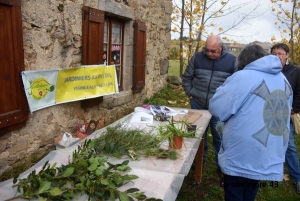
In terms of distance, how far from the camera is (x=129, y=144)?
2.32m

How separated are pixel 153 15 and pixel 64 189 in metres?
5.36

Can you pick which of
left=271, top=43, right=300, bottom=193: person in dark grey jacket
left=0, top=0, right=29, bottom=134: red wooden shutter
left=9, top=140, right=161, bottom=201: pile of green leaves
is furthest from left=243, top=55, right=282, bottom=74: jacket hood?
left=0, top=0, right=29, bottom=134: red wooden shutter

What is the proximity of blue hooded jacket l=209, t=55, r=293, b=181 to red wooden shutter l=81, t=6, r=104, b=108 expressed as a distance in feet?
7.75

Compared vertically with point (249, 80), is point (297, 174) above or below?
below

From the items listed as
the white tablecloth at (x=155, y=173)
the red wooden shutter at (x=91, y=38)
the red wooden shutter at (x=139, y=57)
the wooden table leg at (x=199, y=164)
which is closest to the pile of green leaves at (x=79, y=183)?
the white tablecloth at (x=155, y=173)

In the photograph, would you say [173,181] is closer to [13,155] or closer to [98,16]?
[13,155]

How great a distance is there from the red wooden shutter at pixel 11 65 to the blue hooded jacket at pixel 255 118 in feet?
6.49

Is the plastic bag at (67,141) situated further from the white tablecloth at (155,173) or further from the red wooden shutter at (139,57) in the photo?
the red wooden shutter at (139,57)

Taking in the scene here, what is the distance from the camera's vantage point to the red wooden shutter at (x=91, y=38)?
3.90 meters

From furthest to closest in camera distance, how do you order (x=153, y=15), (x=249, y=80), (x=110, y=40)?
(x=153, y=15) → (x=110, y=40) → (x=249, y=80)

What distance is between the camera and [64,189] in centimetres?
162

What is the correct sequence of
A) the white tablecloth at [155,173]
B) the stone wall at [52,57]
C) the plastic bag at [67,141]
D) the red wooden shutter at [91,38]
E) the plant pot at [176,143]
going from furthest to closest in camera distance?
the red wooden shutter at [91,38] → the plastic bag at [67,141] → the stone wall at [52,57] → the plant pot at [176,143] → the white tablecloth at [155,173]

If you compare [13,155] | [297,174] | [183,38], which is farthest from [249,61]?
[183,38]

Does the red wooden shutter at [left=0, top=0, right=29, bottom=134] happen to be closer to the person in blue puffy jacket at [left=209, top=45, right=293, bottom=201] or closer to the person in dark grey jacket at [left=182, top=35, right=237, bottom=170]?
the person in blue puffy jacket at [left=209, top=45, right=293, bottom=201]
